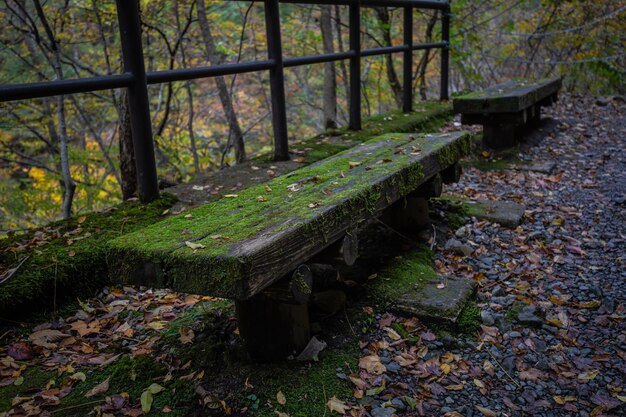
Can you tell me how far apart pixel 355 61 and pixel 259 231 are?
3522 millimetres

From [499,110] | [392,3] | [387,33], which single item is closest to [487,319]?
[499,110]

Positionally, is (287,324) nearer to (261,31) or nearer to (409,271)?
(409,271)

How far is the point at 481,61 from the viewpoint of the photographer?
1193cm

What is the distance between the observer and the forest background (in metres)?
6.50

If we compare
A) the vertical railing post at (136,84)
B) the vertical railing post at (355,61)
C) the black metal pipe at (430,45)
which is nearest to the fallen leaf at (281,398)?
the vertical railing post at (136,84)

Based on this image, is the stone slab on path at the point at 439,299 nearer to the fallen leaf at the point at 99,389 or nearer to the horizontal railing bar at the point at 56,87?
the fallen leaf at the point at 99,389

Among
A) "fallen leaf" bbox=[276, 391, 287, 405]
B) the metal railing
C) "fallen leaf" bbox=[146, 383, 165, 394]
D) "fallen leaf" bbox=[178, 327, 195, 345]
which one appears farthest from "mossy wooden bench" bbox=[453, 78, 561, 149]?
"fallen leaf" bbox=[146, 383, 165, 394]

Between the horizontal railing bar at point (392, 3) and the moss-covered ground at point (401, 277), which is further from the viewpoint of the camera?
the horizontal railing bar at point (392, 3)

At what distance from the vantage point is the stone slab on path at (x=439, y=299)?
262 cm

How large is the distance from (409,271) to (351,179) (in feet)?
2.23

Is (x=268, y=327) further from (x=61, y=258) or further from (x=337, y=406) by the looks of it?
(x=61, y=258)

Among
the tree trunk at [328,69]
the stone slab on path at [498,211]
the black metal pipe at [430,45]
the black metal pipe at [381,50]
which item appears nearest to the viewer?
the stone slab on path at [498,211]

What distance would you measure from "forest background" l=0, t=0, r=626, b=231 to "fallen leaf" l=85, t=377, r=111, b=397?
2471mm

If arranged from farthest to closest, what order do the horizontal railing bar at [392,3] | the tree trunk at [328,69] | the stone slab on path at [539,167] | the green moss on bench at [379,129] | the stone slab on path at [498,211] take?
1. the tree trunk at [328,69]
2. the stone slab on path at [539,167]
3. the green moss on bench at [379,129]
4. the horizontal railing bar at [392,3]
5. the stone slab on path at [498,211]
